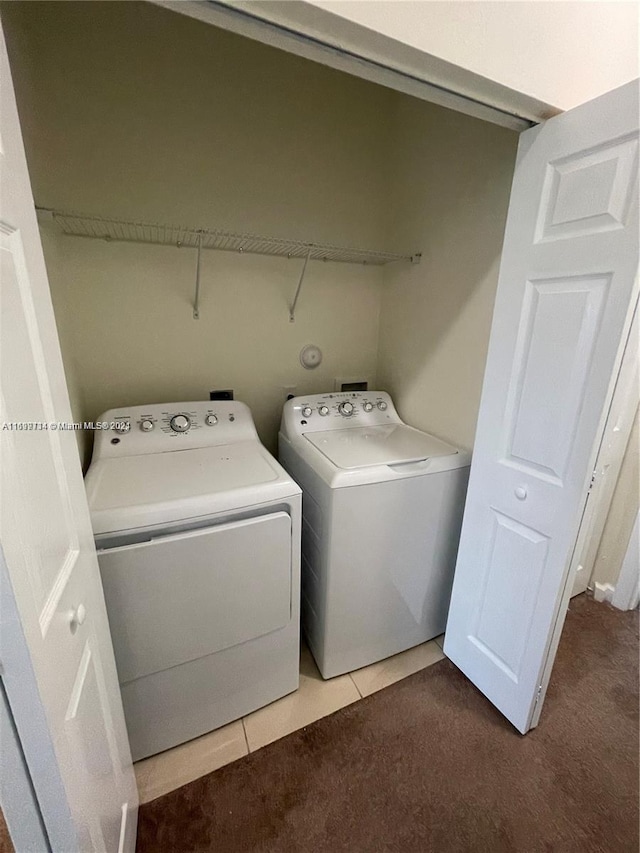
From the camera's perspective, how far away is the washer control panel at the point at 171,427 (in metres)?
1.48

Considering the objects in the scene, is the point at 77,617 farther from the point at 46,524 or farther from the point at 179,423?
the point at 179,423

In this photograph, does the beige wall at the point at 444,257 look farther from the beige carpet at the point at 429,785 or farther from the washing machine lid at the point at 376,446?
the beige carpet at the point at 429,785

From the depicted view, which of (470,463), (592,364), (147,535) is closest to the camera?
(592,364)

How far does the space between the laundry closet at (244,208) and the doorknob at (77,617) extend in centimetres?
90

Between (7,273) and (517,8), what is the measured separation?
1.20 meters

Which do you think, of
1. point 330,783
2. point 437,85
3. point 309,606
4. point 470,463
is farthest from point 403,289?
point 330,783

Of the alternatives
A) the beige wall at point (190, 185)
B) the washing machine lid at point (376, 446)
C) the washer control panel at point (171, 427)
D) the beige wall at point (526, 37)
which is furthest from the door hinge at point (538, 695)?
the beige wall at point (526, 37)

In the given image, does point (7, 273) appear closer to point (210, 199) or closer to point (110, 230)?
point (110, 230)

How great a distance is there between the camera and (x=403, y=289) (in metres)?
1.98

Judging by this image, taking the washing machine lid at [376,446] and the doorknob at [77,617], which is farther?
the washing machine lid at [376,446]

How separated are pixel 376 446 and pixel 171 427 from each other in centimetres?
90

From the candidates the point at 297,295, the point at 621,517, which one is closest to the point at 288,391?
the point at 297,295

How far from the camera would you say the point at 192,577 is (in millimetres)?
1154

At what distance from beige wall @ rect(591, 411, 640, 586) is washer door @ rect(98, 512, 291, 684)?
1.78m
